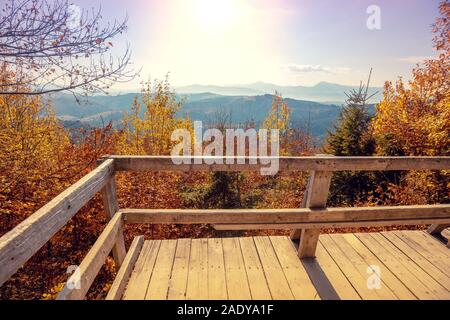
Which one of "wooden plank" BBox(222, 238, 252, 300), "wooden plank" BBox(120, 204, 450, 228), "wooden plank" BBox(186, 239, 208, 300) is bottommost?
"wooden plank" BBox(222, 238, 252, 300)

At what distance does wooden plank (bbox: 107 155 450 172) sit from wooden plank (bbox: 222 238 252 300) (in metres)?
1.23

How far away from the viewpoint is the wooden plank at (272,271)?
2.86 meters

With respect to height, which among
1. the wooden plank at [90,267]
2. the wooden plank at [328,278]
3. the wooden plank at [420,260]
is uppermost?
the wooden plank at [90,267]

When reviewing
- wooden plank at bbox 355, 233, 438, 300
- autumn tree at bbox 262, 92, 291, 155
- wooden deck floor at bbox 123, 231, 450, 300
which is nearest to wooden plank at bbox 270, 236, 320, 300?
wooden deck floor at bbox 123, 231, 450, 300

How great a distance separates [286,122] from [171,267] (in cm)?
3940

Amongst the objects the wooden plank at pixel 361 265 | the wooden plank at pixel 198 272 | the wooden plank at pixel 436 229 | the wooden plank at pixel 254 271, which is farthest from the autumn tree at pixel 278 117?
the wooden plank at pixel 198 272

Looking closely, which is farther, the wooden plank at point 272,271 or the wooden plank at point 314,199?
the wooden plank at point 314,199

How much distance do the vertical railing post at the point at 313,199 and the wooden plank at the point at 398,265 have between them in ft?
3.15

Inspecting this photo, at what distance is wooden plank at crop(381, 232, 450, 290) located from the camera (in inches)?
125

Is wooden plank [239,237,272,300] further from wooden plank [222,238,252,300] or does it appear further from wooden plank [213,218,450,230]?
wooden plank [213,218,450,230]

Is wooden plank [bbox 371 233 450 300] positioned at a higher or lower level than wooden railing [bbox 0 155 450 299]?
lower

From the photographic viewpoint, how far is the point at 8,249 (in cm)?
124

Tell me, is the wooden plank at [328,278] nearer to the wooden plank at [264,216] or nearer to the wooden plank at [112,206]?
the wooden plank at [264,216]
